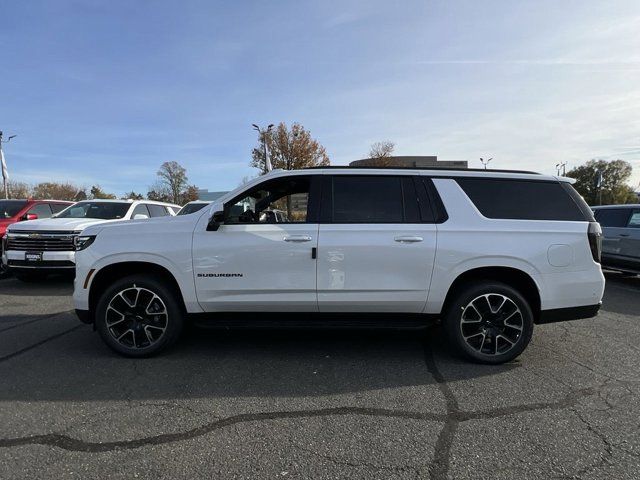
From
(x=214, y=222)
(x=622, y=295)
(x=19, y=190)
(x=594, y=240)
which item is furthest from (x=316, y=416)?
(x=19, y=190)

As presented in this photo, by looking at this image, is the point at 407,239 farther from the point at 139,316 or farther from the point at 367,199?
the point at 139,316

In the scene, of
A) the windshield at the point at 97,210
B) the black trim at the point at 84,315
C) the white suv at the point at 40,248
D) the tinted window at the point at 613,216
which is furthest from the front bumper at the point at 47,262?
the tinted window at the point at 613,216

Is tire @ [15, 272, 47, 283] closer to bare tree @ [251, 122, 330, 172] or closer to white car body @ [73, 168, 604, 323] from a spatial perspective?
white car body @ [73, 168, 604, 323]

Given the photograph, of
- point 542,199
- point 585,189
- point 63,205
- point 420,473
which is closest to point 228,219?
point 420,473

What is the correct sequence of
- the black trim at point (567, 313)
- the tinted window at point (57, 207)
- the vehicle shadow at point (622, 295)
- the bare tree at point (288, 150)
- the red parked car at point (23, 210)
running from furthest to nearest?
1. the bare tree at point (288, 150)
2. the tinted window at point (57, 207)
3. the red parked car at point (23, 210)
4. the vehicle shadow at point (622, 295)
5. the black trim at point (567, 313)

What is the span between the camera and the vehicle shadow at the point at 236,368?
3.56 metres

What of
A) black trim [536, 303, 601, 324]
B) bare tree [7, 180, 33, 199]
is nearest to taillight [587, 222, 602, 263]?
black trim [536, 303, 601, 324]

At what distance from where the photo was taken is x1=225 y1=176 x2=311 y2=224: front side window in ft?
14.1

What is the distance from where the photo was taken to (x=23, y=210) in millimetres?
10438

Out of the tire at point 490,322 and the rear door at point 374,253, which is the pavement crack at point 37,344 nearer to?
the rear door at point 374,253

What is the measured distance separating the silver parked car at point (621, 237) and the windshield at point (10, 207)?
14.4 meters

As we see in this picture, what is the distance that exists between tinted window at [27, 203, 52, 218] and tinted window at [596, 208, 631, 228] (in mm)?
14246

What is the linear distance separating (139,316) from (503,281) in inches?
152

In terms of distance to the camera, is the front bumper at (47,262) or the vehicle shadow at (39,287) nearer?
the vehicle shadow at (39,287)
